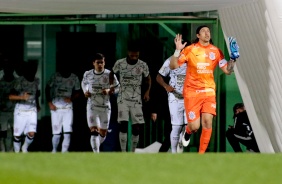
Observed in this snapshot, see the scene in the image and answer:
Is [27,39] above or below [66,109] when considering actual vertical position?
above

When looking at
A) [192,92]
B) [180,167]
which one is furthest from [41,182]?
[192,92]

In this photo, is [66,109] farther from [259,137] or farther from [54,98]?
[259,137]

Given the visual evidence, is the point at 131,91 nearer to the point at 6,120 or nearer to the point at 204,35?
the point at 6,120

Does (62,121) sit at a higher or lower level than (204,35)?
lower

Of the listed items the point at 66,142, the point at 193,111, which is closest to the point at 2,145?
the point at 66,142

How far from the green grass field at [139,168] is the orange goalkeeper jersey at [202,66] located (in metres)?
3.72

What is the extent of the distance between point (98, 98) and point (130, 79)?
24.5 inches

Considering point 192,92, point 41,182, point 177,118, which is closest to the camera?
point 41,182

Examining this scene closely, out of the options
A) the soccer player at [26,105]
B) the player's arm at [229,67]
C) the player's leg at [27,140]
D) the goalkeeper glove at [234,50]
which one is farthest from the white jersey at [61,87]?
the goalkeeper glove at [234,50]

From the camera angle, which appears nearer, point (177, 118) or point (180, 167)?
point (180, 167)

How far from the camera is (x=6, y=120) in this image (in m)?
16.9

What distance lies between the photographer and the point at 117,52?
650 inches

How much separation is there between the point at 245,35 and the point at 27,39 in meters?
3.73

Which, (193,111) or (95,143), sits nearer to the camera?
(193,111)
